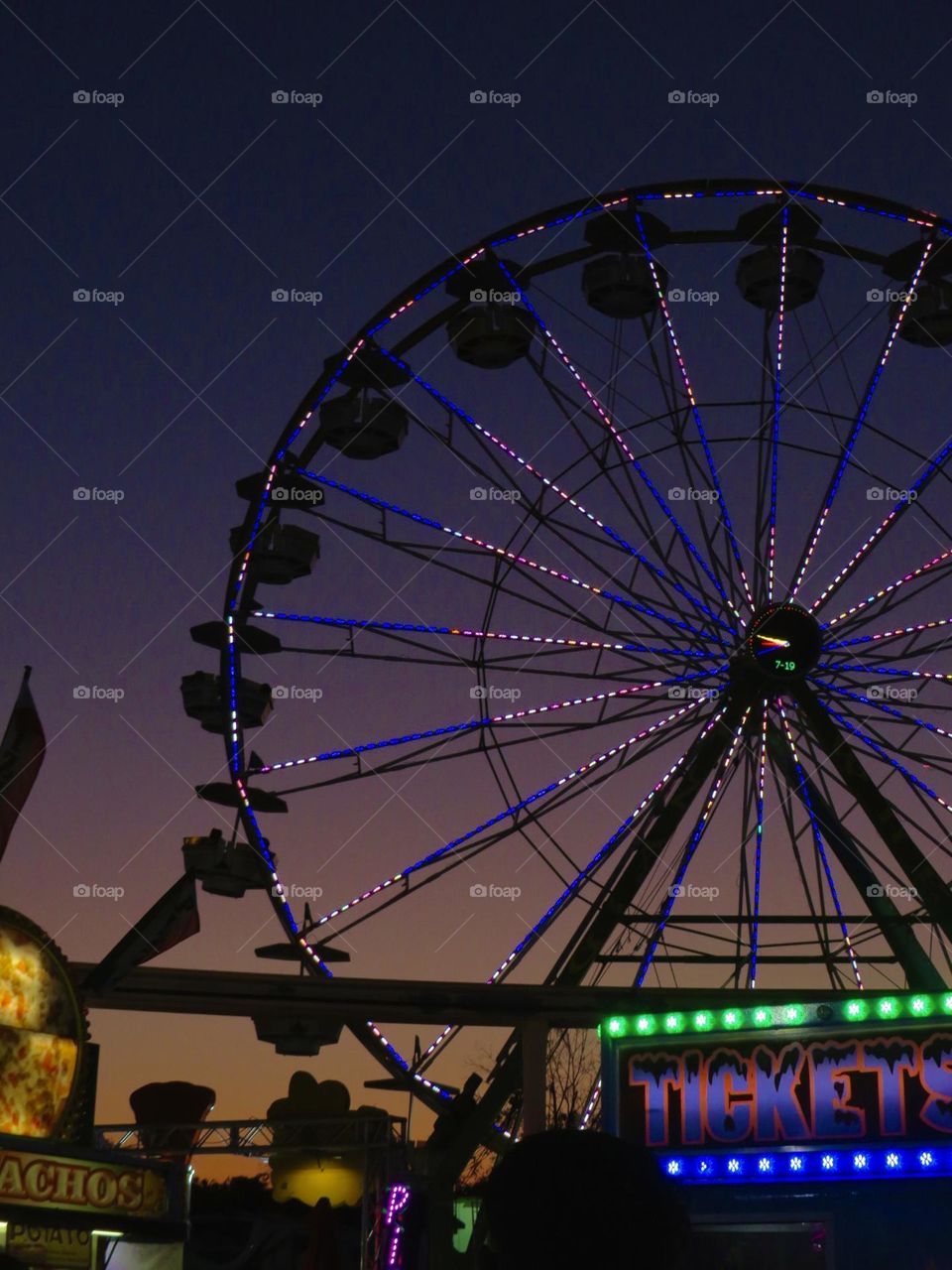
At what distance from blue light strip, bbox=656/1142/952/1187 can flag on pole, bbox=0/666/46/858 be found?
614 centimetres

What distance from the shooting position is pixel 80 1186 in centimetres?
1239

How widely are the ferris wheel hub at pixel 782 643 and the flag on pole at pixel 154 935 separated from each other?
6039mm

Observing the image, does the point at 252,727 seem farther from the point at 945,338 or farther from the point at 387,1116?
the point at 945,338

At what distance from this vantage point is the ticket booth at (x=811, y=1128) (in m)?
9.67

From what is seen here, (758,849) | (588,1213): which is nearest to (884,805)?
(758,849)

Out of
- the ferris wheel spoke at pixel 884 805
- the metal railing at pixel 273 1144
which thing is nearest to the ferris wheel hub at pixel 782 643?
the ferris wheel spoke at pixel 884 805

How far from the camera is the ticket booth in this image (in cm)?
967

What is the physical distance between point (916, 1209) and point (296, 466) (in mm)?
11386

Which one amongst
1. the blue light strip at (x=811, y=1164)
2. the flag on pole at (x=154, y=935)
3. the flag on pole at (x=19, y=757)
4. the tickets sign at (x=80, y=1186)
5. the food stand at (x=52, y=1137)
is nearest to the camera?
the blue light strip at (x=811, y=1164)

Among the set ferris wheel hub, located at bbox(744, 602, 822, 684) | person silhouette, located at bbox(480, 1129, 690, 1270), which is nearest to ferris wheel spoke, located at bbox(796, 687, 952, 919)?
ferris wheel hub, located at bbox(744, 602, 822, 684)

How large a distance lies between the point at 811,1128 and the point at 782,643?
787 centimetres

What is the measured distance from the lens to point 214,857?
672 inches

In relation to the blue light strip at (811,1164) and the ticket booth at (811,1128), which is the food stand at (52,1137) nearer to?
the ticket booth at (811,1128)

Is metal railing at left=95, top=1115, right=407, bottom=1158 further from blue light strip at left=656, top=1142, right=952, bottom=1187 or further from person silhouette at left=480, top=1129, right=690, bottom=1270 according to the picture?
person silhouette at left=480, top=1129, right=690, bottom=1270
